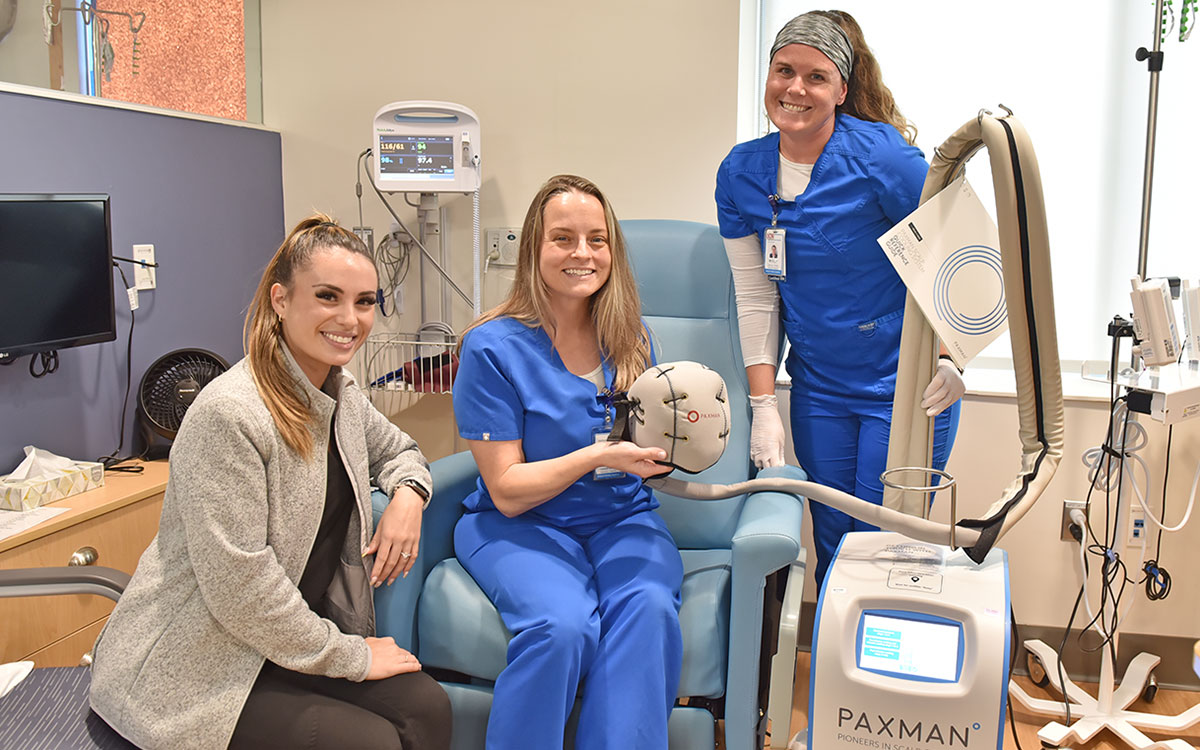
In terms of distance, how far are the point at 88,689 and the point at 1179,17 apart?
2889 millimetres

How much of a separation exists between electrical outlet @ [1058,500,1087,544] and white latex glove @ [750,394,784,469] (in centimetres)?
91

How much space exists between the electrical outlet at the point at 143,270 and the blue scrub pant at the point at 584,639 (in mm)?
1574

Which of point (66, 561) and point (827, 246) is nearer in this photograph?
point (827, 246)

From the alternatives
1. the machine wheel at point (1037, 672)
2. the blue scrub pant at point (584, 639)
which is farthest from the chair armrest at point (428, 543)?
the machine wheel at point (1037, 672)

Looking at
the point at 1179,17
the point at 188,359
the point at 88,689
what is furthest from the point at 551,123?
the point at 88,689

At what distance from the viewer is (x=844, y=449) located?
203cm

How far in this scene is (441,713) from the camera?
61.2 inches

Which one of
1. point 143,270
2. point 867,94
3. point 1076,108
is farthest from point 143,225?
point 1076,108

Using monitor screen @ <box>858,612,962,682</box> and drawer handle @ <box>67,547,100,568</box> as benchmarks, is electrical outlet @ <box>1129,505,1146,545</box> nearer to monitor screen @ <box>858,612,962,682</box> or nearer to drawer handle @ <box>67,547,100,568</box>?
monitor screen @ <box>858,612,962,682</box>

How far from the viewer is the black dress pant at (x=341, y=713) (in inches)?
55.5

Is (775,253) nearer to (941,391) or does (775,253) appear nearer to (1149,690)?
(941,391)

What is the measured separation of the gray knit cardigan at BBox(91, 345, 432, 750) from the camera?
138 centimetres

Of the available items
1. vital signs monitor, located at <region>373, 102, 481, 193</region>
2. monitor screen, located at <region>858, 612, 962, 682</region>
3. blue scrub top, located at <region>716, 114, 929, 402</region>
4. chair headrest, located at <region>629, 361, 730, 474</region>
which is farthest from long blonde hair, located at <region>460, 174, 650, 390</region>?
vital signs monitor, located at <region>373, 102, 481, 193</region>

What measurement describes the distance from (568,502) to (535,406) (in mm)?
200
